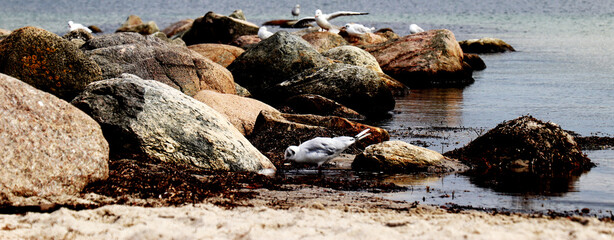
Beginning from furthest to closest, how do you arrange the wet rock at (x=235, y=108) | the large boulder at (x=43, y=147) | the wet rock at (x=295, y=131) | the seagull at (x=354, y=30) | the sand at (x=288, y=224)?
1. the seagull at (x=354, y=30)
2. the wet rock at (x=235, y=108)
3. the wet rock at (x=295, y=131)
4. the large boulder at (x=43, y=147)
5. the sand at (x=288, y=224)

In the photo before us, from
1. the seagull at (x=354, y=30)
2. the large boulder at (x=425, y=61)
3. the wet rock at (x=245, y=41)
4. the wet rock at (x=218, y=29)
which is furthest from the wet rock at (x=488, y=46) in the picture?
the wet rock at (x=245, y=41)

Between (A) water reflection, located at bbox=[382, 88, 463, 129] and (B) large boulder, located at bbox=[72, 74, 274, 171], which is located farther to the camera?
(A) water reflection, located at bbox=[382, 88, 463, 129]

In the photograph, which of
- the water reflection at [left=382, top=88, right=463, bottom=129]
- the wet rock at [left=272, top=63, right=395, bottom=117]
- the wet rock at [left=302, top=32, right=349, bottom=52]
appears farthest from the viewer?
the wet rock at [left=302, top=32, right=349, bottom=52]

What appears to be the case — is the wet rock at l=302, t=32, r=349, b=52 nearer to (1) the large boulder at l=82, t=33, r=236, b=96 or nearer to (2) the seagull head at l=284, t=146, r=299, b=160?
(1) the large boulder at l=82, t=33, r=236, b=96

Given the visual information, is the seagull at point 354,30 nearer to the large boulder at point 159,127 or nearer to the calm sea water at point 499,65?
the calm sea water at point 499,65

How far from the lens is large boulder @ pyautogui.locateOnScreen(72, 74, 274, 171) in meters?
8.15

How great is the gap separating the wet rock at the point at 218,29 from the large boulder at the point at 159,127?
723 inches

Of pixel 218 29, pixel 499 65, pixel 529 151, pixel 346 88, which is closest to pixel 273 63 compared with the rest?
pixel 346 88

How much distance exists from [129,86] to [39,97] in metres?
1.86

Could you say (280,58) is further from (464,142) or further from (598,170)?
(598,170)

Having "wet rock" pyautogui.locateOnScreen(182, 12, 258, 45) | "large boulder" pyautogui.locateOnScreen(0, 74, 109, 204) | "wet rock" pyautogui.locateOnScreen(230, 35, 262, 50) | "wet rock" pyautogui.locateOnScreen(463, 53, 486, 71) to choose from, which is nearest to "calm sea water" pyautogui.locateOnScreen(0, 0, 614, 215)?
"wet rock" pyautogui.locateOnScreen(463, 53, 486, 71)

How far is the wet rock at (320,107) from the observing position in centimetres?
1447

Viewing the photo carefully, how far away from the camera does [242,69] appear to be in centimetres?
1675

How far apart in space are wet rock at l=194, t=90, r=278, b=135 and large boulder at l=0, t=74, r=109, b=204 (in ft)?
15.0
